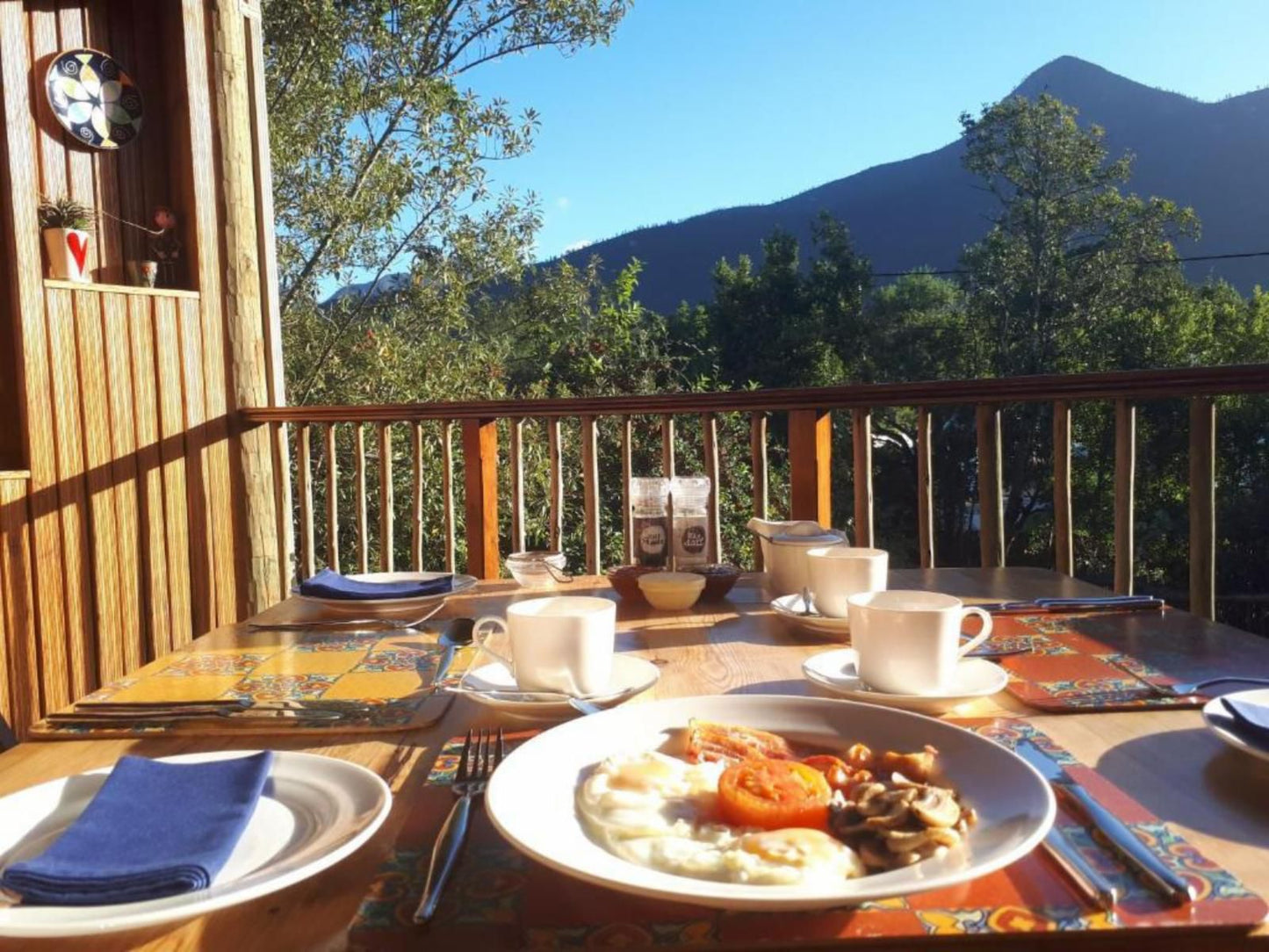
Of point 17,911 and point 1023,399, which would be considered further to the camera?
point 1023,399

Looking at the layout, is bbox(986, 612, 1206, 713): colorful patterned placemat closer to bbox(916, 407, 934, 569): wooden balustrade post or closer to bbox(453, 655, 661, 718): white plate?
bbox(453, 655, 661, 718): white plate

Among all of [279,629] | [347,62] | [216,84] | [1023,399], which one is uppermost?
[347,62]

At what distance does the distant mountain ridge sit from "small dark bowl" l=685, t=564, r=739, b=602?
30.1m

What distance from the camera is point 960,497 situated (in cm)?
2189

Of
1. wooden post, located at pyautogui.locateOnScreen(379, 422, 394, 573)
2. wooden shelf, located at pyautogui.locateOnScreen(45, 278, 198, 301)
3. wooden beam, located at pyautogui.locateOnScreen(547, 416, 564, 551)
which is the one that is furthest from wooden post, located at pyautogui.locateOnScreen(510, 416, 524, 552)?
wooden shelf, located at pyautogui.locateOnScreen(45, 278, 198, 301)

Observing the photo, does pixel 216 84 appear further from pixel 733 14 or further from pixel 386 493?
pixel 733 14

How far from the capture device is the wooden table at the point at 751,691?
56cm

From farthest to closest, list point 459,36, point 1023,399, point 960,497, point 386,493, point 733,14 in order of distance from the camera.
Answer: point 733,14 < point 960,497 < point 459,36 < point 386,493 < point 1023,399

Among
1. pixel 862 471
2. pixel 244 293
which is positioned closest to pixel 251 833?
pixel 862 471

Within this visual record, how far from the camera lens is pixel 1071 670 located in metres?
1.05

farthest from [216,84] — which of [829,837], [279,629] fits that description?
[829,837]

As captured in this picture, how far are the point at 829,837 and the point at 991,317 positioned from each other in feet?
80.3

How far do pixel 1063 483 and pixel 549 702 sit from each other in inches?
92.6

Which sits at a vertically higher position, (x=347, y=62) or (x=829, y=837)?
(x=347, y=62)
